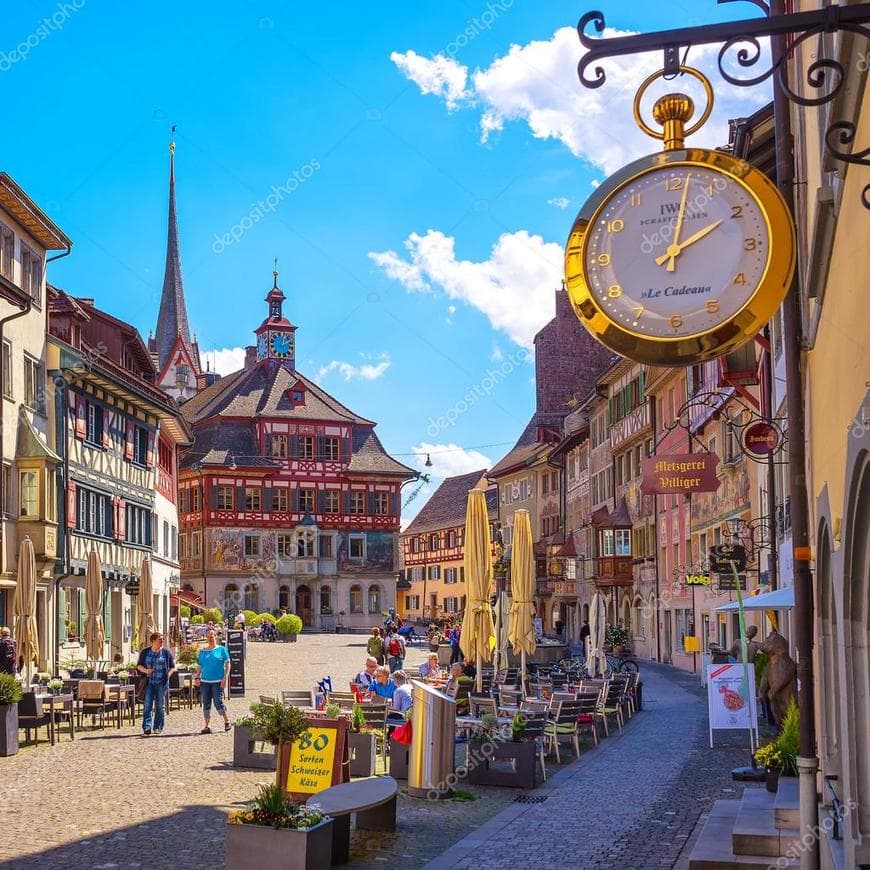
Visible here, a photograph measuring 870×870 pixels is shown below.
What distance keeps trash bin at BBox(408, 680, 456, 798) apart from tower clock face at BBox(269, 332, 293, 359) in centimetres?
7059

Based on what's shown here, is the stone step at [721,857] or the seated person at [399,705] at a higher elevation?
the seated person at [399,705]

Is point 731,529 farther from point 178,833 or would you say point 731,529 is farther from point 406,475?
point 406,475

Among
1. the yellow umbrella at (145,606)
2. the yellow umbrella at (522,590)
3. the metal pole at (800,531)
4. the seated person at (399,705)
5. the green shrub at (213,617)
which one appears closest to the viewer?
the metal pole at (800,531)

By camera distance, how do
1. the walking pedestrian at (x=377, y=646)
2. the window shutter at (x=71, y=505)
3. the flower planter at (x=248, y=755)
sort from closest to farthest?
the flower planter at (x=248, y=755), the walking pedestrian at (x=377, y=646), the window shutter at (x=71, y=505)

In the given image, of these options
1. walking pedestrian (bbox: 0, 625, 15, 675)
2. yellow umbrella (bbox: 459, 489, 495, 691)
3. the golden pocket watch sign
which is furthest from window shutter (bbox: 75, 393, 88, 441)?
the golden pocket watch sign

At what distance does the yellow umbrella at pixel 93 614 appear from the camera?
25683 mm

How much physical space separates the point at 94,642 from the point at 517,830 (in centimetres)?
1620

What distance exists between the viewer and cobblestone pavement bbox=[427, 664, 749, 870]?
405 inches

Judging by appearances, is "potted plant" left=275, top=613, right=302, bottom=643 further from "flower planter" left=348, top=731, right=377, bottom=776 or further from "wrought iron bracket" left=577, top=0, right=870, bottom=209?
"wrought iron bracket" left=577, top=0, right=870, bottom=209

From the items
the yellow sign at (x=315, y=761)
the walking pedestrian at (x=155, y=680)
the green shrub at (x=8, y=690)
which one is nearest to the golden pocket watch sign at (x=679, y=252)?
the yellow sign at (x=315, y=761)

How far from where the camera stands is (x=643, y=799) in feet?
43.5

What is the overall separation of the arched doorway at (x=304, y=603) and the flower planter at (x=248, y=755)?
194 feet

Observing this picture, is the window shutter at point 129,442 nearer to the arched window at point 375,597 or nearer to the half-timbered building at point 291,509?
the half-timbered building at point 291,509

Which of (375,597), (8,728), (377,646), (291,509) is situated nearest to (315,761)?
(8,728)
